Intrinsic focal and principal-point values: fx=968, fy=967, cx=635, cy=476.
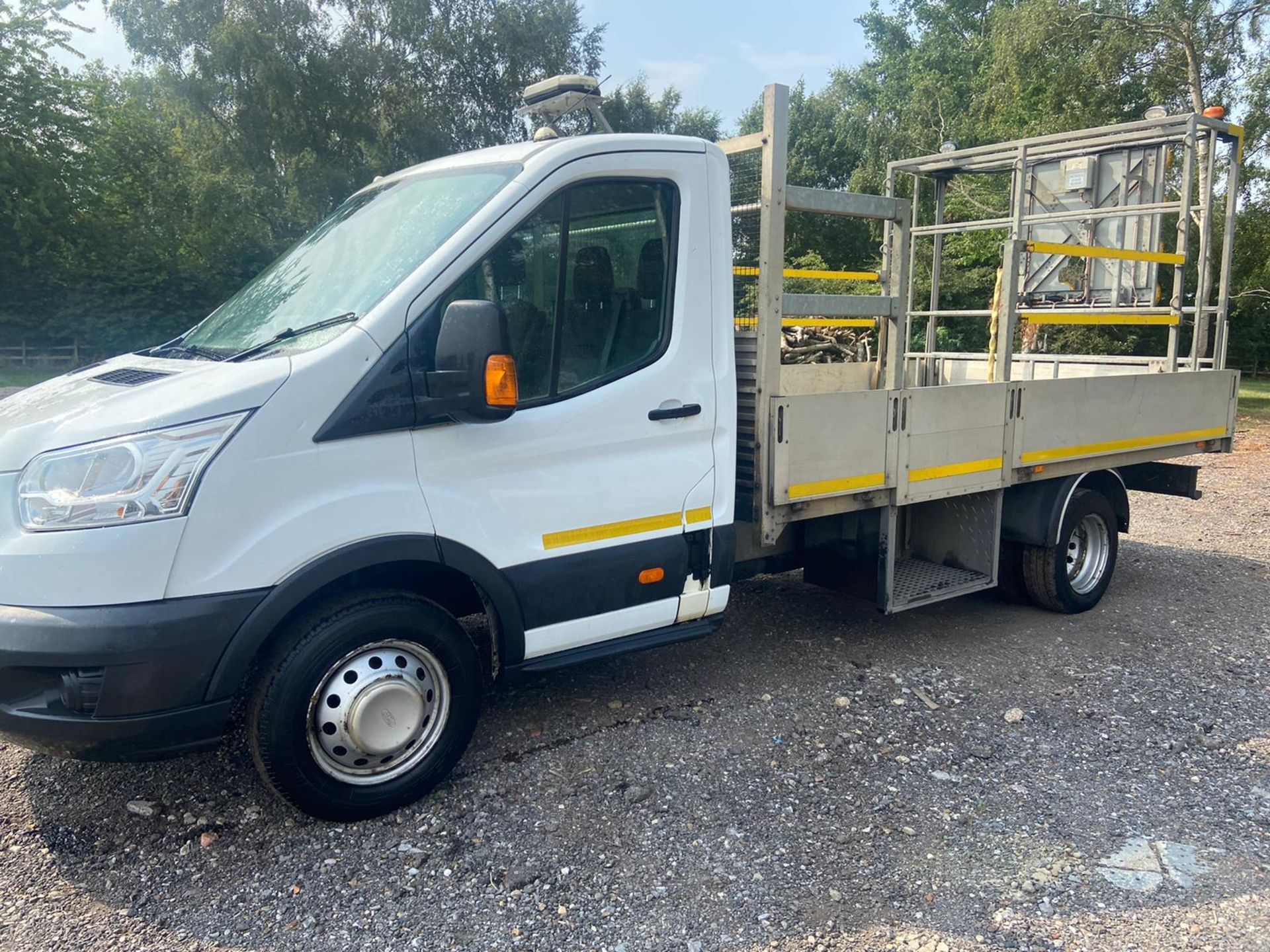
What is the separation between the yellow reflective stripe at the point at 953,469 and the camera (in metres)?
4.83

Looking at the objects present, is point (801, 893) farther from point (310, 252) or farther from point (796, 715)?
point (310, 252)

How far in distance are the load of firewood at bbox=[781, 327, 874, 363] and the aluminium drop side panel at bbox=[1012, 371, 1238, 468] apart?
1.34 m

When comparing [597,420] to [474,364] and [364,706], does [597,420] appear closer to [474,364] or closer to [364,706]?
[474,364]

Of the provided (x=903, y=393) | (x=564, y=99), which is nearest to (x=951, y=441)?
(x=903, y=393)

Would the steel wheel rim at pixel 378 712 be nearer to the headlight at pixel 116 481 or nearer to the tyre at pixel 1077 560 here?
the headlight at pixel 116 481

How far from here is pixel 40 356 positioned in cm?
2845

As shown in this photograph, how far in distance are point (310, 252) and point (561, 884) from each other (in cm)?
271

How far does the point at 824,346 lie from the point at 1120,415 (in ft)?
5.91

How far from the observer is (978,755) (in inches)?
160

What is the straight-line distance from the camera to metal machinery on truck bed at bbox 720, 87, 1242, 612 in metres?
4.36

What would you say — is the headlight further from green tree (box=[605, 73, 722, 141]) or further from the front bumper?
green tree (box=[605, 73, 722, 141])

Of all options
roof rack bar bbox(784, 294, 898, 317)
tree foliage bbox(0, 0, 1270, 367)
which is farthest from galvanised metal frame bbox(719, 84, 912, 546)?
tree foliage bbox(0, 0, 1270, 367)

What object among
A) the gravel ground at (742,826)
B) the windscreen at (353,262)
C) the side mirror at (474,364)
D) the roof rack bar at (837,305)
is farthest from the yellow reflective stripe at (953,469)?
the windscreen at (353,262)

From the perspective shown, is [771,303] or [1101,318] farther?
[1101,318]
